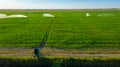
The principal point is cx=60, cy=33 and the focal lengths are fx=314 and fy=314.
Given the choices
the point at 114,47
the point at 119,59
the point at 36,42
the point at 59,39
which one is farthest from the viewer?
the point at 59,39

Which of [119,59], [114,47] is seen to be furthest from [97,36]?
[119,59]

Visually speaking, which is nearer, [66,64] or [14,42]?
[66,64]

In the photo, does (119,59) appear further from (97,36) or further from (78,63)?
(97,36)

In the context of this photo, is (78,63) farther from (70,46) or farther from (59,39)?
(59,39)

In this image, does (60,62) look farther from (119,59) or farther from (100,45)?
(100,45)

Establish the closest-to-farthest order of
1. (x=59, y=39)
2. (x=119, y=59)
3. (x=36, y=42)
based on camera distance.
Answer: (x=119, y=59)
(x=36, y=42)
(x=59, y=39)

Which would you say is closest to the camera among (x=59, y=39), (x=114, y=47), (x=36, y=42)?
(x=114, y=47)

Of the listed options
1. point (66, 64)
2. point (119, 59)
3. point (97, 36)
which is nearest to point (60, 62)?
point (66, 64)

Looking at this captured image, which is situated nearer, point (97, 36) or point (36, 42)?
point (36, 42)
